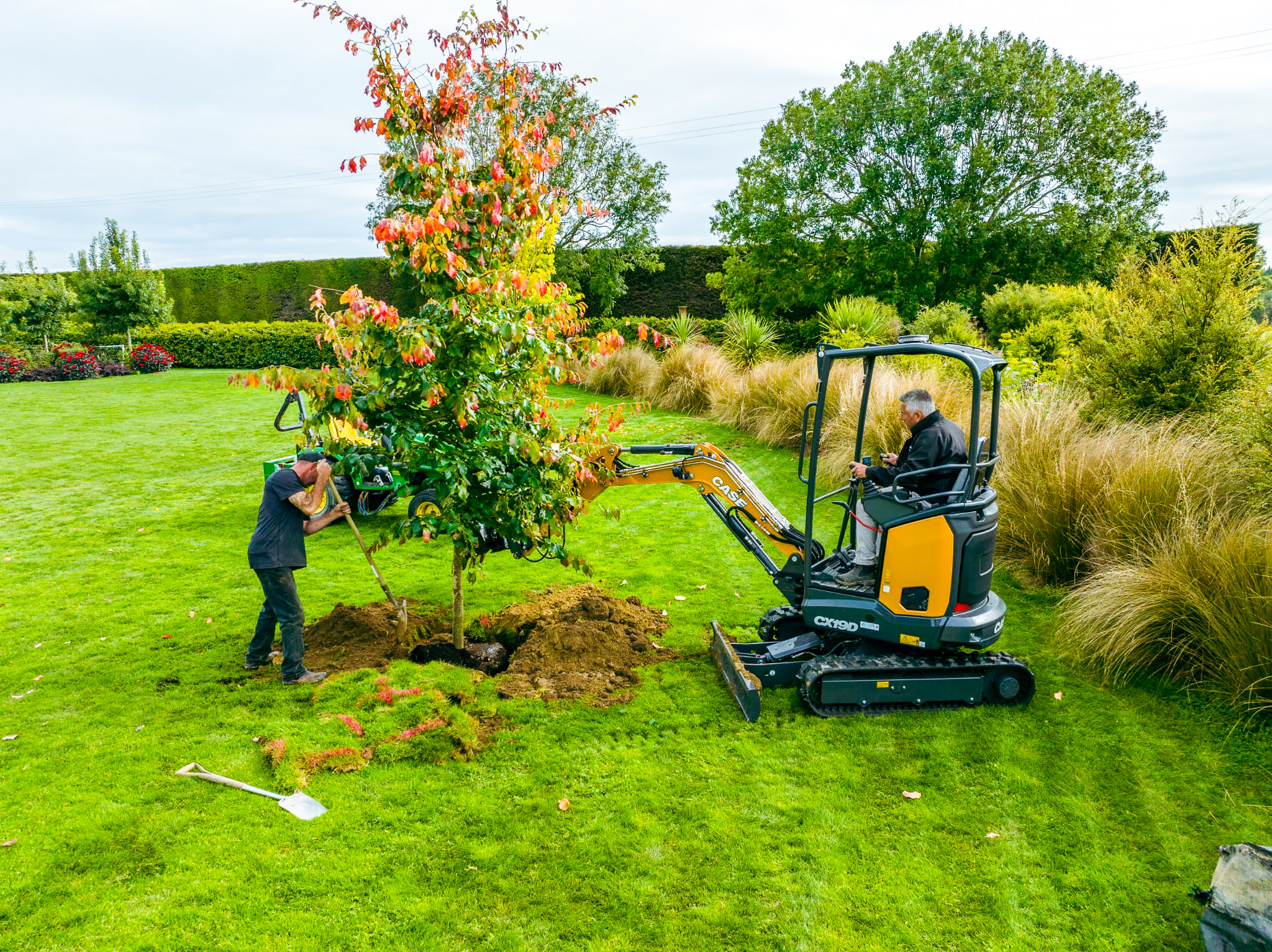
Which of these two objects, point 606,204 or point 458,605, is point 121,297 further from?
point 458,605

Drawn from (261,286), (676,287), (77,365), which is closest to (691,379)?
(676,287)

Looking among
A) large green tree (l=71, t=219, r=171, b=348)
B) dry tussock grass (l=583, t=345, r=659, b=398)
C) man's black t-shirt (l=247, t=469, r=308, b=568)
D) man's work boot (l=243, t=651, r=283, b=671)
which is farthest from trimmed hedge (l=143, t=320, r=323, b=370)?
man's black t-shirt (l=247, t=469, r=308, b=568)

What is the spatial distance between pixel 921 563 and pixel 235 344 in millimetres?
26190

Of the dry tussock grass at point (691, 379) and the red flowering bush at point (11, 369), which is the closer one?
the dry tussock grass at point (691, 379)

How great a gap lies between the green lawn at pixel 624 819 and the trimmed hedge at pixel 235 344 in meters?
20.3

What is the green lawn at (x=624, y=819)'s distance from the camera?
3344 millimetres

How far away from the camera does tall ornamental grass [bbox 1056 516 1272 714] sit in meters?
4.73

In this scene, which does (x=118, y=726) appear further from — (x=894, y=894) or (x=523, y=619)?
(x=894, y=894)

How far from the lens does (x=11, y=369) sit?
2192cm

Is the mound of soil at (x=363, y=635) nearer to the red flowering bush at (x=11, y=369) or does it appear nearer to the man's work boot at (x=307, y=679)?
the man's work boot at (x=307, y=679)

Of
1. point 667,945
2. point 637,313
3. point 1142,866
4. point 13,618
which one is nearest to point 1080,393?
point 1142,866

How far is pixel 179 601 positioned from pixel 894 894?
6.26 meters

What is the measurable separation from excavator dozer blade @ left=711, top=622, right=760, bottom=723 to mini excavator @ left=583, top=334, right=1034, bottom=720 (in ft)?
0.04

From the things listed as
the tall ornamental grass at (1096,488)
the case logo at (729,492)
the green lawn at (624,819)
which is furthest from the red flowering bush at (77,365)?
the tall ornamental grass at (1096,488)
